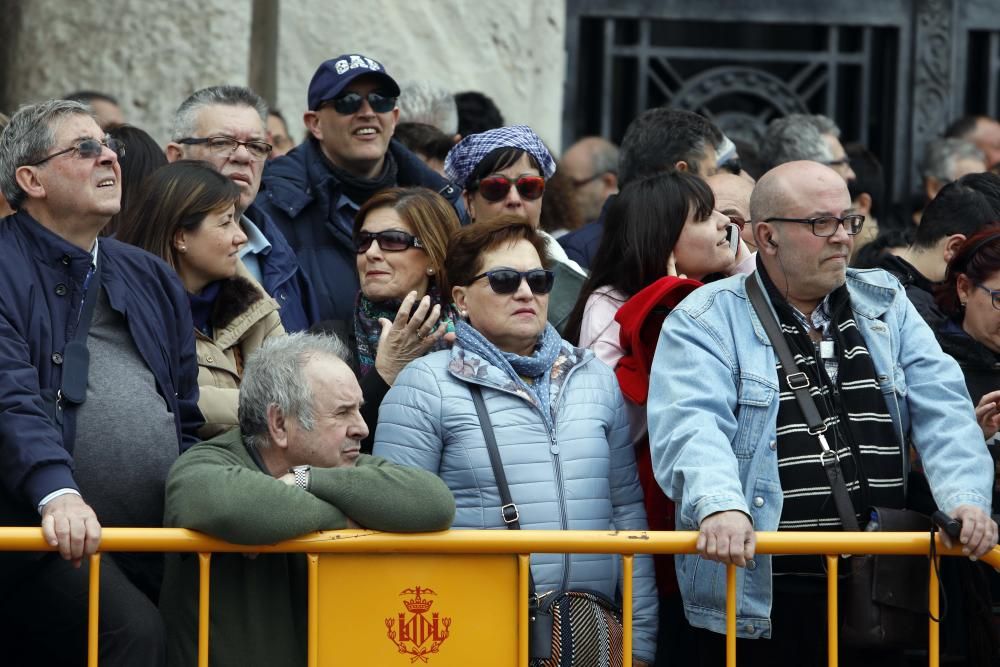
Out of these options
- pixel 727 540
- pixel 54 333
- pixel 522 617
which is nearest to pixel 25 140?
pixel 54 333

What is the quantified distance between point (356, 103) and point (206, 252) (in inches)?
43.1

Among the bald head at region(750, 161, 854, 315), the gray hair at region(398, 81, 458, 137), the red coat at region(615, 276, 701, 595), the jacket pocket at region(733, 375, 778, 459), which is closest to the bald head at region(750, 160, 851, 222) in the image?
the bald head at region(750, 161, 854, 315)

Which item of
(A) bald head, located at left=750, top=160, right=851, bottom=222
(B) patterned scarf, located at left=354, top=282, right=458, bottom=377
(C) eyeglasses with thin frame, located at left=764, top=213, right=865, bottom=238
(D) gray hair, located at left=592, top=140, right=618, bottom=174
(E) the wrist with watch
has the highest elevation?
(D) gray hair, located at left=592, top=140, right=618, bottom=174

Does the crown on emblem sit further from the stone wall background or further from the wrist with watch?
the stone wall background

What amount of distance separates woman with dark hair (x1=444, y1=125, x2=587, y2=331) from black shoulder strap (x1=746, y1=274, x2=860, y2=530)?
113cm

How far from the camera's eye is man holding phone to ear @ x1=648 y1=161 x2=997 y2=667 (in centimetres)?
420

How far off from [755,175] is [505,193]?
1.68 m

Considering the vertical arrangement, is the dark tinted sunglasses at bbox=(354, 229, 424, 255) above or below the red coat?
above

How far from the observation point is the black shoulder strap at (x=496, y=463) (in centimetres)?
424

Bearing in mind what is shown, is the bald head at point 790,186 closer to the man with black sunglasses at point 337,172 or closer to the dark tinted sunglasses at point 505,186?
the dark tinted sunglasses at point 505,186

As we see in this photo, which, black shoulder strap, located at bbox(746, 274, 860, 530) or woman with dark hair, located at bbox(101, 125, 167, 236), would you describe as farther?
woman with dark hair, located at bbox(101, 125, 167, 236)

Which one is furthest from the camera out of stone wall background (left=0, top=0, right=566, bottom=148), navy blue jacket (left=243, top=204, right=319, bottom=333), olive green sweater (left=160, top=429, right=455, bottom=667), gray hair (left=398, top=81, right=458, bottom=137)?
stone wall background (left=0, top=0, right=566, bottom=148)

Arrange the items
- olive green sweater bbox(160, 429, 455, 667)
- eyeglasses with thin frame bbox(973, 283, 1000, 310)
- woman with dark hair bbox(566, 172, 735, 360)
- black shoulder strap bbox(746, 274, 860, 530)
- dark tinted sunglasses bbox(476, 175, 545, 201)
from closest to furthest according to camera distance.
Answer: olive green sweater bbox(160, 429, 455, 667), black shoulder strap bbox(746, 274, 860, 530), eyeglasses with thin frame bbox(973, 283, 1000, 310), woman with dark hair bbox(566, 172, 735, 360), dark tinted sunglasses bbox(476, 175, 545, 201)

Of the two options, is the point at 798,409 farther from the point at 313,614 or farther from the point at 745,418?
the point at 313,614
